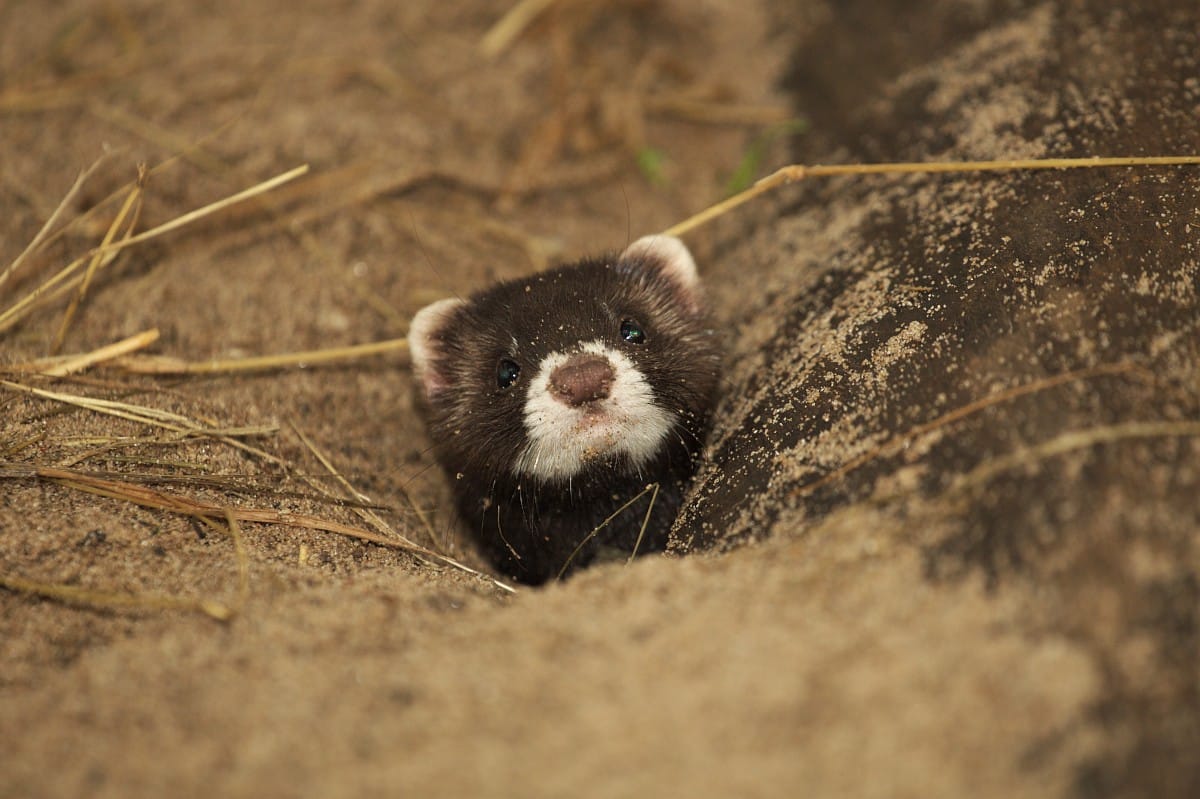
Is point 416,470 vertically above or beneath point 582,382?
beneath

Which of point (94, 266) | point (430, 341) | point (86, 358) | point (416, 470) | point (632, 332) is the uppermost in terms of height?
point (94, 266)

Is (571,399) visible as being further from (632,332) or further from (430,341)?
(430,341)

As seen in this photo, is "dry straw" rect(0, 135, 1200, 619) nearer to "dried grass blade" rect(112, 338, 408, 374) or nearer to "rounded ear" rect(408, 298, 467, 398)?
"dried grass blade" rect(112, 338, 408, 374)

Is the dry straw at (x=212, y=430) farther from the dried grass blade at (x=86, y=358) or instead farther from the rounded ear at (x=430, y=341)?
the rounded ear at (x=430, y=341)

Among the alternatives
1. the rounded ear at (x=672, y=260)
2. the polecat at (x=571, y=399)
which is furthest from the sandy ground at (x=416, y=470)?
the rounded ear at (x=672, y=260)

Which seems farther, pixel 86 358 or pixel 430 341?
pixel 430 341

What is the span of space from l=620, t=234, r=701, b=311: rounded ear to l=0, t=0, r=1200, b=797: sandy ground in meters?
0.40

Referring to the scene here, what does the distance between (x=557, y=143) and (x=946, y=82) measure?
2.39m

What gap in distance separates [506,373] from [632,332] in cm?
58

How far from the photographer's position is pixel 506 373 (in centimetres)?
387

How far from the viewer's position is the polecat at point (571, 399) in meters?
3.52

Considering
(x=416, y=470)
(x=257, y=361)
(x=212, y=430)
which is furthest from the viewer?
(x=416, y=470)

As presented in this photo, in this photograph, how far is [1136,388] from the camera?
8.54 feet

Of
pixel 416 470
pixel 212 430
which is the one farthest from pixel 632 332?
pixel 212 430
